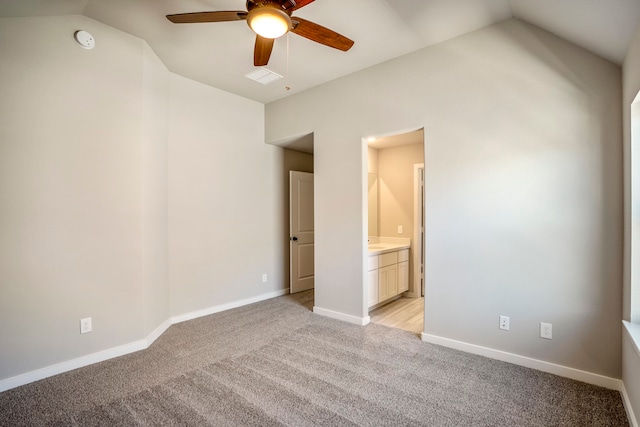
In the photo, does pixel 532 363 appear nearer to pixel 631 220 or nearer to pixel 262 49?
pixel 631 220

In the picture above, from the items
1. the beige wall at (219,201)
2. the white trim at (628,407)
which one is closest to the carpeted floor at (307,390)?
the white trim at (628,407)

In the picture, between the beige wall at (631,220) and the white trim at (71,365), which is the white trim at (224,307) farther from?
the beige wall at (631,220)

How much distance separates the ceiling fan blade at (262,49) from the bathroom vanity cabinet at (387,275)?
8.20ft

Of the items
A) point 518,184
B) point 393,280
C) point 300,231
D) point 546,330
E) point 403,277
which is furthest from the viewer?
point 300,231

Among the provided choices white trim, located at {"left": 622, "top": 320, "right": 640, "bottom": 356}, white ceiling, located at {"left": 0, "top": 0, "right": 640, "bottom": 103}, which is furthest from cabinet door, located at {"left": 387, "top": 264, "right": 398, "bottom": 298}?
white ceiling, located at {"left": 0, "top": 0, "right": 640, "bottom": 103}

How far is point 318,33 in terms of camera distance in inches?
84.9

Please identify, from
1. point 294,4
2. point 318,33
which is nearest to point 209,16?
point 294,4

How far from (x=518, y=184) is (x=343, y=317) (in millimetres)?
2321

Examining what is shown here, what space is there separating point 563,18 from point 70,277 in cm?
417

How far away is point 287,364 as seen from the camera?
103 inches

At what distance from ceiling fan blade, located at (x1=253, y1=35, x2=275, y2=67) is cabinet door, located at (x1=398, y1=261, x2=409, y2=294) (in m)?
3.32

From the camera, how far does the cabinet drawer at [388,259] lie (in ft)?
13.7

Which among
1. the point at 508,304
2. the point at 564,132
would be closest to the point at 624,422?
the point at 508,304

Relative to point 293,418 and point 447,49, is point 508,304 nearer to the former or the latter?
point 293,418
